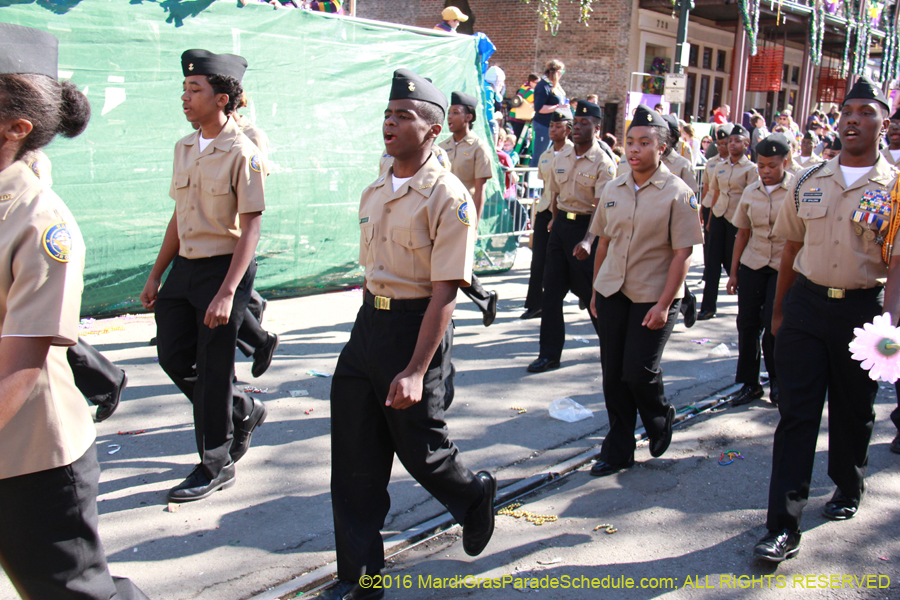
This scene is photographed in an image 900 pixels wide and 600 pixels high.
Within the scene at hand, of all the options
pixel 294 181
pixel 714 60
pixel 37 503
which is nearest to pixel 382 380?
pixel 37 503

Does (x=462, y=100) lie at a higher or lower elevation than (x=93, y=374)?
higher

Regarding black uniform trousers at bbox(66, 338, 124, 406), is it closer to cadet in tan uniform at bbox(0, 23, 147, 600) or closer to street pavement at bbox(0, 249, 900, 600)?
street pavement at bbox(0, 249, 900, 600)

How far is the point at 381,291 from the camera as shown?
3.23 m

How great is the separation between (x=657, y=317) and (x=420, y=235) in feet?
6.15

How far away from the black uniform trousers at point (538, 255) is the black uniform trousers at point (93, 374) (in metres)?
4.46

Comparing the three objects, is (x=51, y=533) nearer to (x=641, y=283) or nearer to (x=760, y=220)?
(x=641, y=283)

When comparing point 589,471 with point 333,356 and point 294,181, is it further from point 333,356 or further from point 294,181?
point 294,181

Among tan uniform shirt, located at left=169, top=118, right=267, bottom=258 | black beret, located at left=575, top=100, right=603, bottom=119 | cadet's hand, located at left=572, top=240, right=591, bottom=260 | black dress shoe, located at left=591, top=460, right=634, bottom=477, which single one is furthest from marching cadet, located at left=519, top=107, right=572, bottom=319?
tan uniform shirt, located at left=169, top=118, right=267, bottom=258

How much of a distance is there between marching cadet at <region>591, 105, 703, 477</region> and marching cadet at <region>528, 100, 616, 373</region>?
5.82 feet

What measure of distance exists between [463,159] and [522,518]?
435 cm

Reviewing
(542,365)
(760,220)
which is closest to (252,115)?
(542,365)

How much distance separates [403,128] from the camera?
125 inches

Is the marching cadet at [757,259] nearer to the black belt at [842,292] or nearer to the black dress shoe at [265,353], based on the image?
the black belt at [842,292]

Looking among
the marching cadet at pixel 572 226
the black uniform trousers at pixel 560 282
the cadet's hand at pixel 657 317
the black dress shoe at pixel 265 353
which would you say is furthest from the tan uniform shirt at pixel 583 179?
the black dress shoe at pixel 265 353
